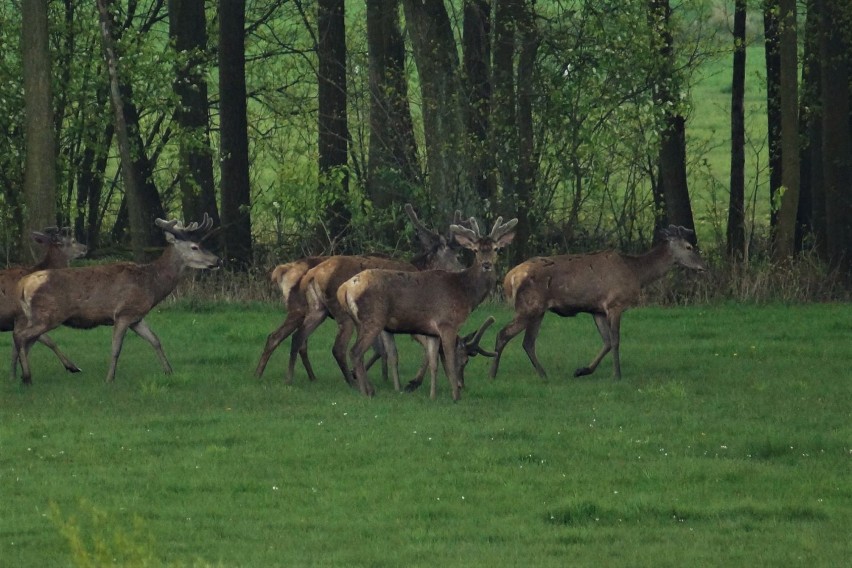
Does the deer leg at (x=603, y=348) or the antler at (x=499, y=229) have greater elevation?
the antler at (x=499, y=229)

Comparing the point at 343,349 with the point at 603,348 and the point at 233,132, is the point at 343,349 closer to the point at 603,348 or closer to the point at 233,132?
the point at 603,348

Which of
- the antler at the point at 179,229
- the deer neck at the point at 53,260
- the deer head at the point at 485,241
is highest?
the antler at the point at 179,229

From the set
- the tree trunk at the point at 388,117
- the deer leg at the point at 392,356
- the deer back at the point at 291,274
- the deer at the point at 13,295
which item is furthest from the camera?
the tree trunk at the point at 388,117

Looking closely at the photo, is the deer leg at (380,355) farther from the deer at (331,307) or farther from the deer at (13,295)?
the deer at (13,295)

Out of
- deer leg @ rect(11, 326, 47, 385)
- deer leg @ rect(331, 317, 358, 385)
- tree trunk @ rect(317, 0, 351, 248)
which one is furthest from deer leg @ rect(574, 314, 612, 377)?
tree trunk @ rect(317, 0, 351, 248)

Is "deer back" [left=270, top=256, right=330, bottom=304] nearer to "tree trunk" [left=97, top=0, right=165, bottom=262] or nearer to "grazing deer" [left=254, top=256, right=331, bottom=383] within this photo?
"grazing deer" [left=254, top=256, right=331, bottom=383]

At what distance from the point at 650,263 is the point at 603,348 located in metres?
1.24

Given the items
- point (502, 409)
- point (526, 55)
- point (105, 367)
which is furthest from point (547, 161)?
point (502, 409)

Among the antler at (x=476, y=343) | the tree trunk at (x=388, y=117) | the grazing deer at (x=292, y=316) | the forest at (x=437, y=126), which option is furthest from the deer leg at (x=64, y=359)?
the tree trunk at (x=388, y=117)

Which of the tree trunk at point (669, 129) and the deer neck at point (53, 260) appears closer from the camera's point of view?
the deer neck at point (53, 260)

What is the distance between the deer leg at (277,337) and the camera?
17.2 meters

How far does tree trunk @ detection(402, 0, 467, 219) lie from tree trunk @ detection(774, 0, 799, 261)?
4437mm

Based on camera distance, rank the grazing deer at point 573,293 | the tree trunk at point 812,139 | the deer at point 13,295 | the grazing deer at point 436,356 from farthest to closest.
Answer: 1. the tree trunk at point 812,139
2. the grazing deer at point 573,293
3. the deer at point 13,295
4. the grazing deer at point 436,356

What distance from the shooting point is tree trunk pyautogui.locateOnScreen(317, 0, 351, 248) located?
28.4m
